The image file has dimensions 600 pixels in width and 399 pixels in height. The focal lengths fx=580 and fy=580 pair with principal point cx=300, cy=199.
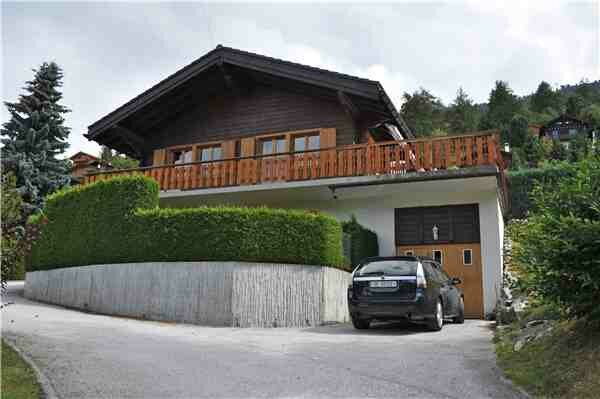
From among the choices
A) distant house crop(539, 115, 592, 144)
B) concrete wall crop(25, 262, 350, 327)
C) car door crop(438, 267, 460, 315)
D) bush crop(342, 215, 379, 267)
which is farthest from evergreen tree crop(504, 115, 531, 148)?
concrete wall crop(25, 262, 350, 327)

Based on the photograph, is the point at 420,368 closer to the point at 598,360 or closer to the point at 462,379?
the point at 462,379

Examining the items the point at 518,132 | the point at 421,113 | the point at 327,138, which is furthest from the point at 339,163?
the point at 421,113

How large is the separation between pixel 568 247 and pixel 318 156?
12811mm

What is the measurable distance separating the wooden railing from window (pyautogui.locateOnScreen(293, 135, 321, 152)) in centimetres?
103

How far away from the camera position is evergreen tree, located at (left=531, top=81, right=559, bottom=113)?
4006 inches

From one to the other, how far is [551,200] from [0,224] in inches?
281

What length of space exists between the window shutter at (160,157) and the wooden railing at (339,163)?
1.43 metres

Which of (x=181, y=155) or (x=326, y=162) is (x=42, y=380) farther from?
(x=181, y=155)

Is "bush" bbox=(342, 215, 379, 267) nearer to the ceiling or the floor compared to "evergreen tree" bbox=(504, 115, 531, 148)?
nearer to the floor

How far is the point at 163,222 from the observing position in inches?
571

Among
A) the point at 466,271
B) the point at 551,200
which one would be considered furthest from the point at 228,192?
the point at 551,200

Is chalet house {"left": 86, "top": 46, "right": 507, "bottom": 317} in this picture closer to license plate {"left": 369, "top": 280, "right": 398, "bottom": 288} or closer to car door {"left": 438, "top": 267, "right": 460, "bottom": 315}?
car door {"left": 438, "top": 267, "right": 460, "bottom": 315}

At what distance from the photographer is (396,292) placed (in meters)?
11.4

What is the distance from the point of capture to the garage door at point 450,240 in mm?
17547
